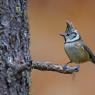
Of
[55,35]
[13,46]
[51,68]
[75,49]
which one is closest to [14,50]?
[13,46]

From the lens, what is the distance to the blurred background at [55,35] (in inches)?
190

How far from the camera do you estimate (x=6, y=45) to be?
219 cm

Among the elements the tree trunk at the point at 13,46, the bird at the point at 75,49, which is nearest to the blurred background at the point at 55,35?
the bird at the point at 75,49

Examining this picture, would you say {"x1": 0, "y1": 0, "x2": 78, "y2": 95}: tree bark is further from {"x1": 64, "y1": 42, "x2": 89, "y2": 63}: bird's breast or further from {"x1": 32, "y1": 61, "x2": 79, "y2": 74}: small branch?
{"x1": 64, "y1": 42, "x2": 89, "y2": 63}: bird's breast

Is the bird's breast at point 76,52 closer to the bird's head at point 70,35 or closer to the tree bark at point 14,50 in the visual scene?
the bird's head at point 70,35

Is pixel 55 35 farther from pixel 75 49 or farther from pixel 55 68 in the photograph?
pixel 55 68

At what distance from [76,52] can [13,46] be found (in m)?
0.92

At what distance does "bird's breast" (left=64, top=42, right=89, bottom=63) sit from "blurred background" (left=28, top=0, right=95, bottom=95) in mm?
1700

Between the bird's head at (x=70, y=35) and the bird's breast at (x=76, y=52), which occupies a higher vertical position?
the bird's head at (x=70, y=35)

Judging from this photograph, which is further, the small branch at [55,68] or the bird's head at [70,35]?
the bird's head at [70,35]

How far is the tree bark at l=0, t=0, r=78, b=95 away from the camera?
2154mm

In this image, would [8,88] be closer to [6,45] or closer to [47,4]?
[6,45]

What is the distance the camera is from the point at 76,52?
3072 mm

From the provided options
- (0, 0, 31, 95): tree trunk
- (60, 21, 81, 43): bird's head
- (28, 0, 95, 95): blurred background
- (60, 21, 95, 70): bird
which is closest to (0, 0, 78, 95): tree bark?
(0, 0, 31, 95): tree trunk
